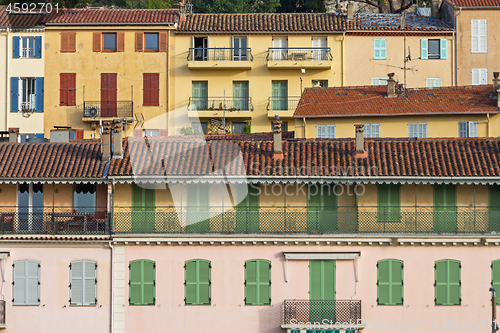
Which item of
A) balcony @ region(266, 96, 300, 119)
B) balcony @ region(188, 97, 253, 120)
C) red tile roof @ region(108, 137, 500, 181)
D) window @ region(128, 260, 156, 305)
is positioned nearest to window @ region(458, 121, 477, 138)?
red tile roof @ region(108, 137, 500, 181)

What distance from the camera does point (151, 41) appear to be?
47.2 m

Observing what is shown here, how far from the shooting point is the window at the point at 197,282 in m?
29.9

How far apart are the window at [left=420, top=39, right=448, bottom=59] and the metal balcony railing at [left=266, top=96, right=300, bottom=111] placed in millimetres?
Result: 8400

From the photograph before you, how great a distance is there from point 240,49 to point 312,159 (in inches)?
715

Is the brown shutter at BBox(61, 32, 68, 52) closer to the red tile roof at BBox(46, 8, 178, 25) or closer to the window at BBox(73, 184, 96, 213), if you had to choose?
the red tile roof at BBox(46, 8, 178, 25)

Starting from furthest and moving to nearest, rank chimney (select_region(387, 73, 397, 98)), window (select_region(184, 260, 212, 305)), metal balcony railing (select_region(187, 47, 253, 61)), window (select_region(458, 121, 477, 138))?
metal balcony railing (select_region(187, 47, 253, 61)), chimney (select_region(387, 73, 397, 98)), window (select_region(458, 121, 477, 138)), window (select_region(184, 260, 212, 305))

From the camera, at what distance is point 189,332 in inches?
1173

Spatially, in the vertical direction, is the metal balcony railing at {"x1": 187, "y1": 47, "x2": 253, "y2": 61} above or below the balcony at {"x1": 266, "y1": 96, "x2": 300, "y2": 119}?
above

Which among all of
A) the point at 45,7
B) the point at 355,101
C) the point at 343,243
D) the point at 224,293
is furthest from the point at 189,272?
the point at 45,7

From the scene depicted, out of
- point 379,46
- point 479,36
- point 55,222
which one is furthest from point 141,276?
point 479,36

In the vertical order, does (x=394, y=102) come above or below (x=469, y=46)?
below

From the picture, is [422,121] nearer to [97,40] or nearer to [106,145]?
[106,145]

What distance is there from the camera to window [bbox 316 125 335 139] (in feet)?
130

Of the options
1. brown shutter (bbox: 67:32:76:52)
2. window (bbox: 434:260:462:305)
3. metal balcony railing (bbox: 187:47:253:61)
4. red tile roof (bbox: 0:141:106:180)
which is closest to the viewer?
window (bbox: 434:260:462:305)
